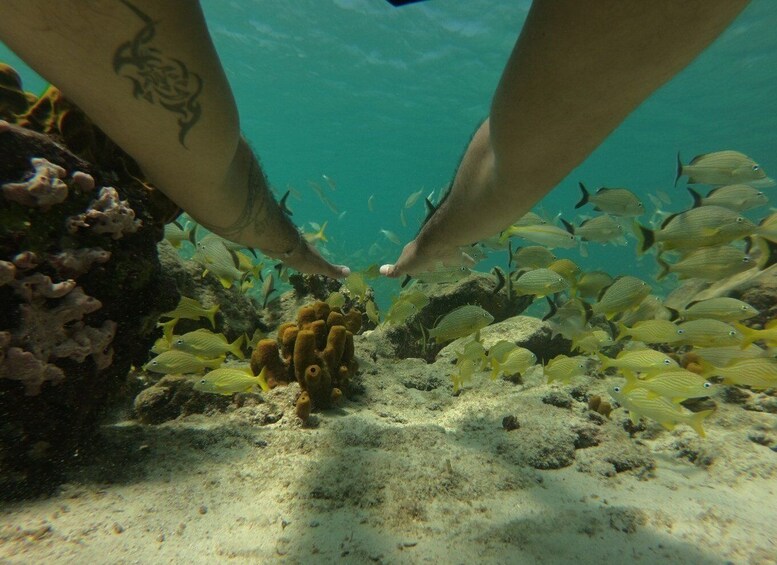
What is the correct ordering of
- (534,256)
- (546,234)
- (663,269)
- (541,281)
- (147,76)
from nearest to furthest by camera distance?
(147,76) → (663,269) → (541,281) → (546,234) → (534,256)

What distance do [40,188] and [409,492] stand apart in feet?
8.74

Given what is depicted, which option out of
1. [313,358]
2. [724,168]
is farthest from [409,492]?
[724,168]

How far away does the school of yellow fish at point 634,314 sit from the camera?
3129 mm

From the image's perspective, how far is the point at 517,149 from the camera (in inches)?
60.6

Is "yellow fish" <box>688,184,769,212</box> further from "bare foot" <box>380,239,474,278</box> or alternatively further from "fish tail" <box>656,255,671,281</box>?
"bare foot" <box>380,239,474,278</box>

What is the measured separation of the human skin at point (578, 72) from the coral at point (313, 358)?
2.46m

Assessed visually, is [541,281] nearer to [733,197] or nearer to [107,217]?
[733,197]

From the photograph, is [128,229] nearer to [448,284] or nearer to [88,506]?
[88,506]

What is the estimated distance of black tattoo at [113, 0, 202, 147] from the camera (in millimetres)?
1303

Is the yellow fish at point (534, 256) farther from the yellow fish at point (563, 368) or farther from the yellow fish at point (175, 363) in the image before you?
the yellow fish at point (175, 363)

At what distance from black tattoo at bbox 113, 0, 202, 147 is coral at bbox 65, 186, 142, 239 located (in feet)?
3.05

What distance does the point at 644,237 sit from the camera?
450 centimetres

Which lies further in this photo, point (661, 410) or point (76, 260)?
point (661, 410)

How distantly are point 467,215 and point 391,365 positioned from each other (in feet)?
10.8
